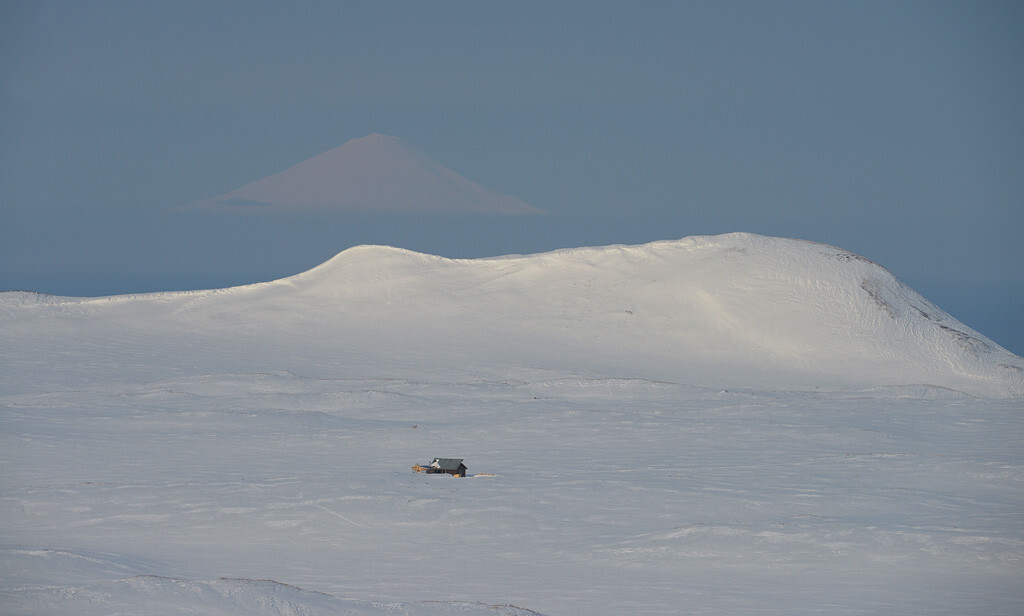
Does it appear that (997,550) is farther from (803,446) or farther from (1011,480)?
(803,446)

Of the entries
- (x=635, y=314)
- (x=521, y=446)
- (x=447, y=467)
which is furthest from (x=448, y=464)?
(x=635, y=314)

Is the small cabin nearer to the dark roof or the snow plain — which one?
the dark roof

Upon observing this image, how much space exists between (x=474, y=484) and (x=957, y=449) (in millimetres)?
13918

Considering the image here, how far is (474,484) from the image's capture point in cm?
2273

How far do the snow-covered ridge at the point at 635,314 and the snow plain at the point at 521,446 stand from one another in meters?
0.25

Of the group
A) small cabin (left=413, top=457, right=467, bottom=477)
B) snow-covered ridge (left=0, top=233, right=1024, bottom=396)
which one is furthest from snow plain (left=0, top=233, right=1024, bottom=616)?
small cabin (left=413, top=457, right=467, bottom=477)


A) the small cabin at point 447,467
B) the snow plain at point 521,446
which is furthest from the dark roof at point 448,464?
the snow plain at point 521,446

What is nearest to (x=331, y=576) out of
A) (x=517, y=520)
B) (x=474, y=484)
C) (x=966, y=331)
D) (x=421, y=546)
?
(x=421, y=546)

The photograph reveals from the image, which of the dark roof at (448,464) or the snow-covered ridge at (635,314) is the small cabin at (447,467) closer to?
the dark roof at (448,464)

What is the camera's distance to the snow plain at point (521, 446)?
1544cm

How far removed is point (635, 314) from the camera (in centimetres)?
5391

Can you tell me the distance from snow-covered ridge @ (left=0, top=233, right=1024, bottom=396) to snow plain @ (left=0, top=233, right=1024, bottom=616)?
25cm

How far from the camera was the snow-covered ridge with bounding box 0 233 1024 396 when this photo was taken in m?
47.1

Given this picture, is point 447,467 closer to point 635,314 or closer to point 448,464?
point 448,464
